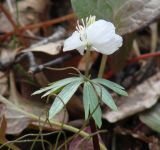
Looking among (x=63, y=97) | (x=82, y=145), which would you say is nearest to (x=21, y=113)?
(x=82, y=145)

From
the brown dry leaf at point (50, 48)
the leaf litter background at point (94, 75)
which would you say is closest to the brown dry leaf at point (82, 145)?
the leaf litter background at point (94, 75)

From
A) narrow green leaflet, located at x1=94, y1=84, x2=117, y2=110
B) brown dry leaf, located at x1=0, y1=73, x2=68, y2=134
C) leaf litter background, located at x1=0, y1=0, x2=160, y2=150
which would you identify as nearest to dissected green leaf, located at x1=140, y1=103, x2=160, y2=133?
leaf litter background, located at x1=0, y1=0, x2=160, y2=150

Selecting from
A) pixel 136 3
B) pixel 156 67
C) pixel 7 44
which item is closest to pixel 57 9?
pixel 7 44

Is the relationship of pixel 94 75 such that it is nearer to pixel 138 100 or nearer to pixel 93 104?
pixel 138 100

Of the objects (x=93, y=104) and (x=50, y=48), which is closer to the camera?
(x=93, y=104)

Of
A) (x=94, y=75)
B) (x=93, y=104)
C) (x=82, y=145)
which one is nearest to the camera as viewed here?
(x=93, y=104)
